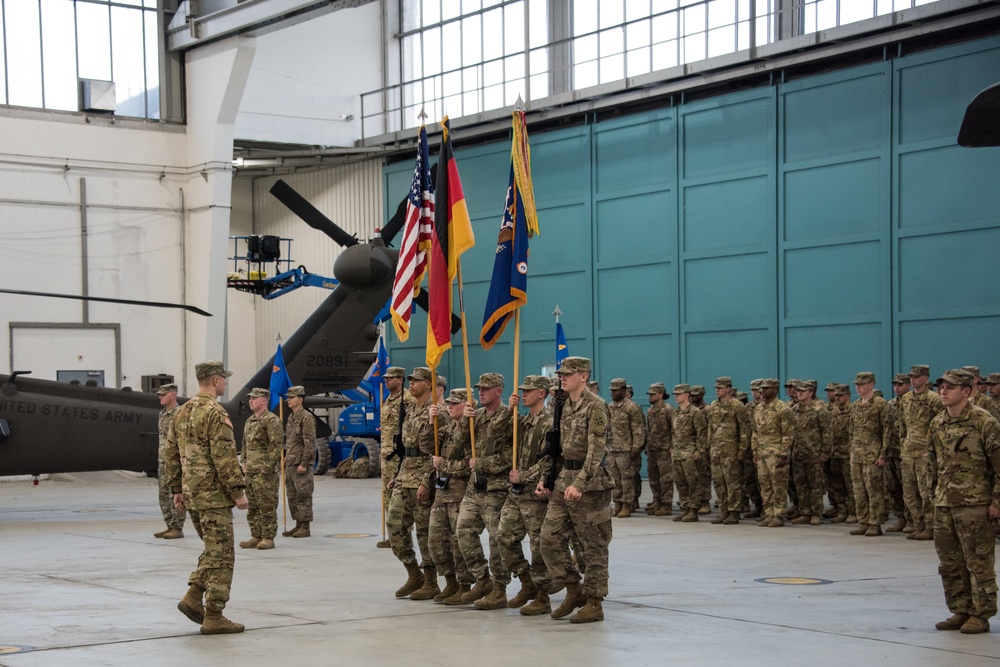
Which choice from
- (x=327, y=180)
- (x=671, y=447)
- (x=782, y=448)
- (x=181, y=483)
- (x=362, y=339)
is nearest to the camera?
(x=181, y=483)

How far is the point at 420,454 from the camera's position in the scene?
30.6 feet

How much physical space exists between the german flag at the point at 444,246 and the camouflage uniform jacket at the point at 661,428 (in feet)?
24.3

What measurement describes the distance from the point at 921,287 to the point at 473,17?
42.0 feet

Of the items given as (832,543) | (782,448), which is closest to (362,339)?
(782,448)

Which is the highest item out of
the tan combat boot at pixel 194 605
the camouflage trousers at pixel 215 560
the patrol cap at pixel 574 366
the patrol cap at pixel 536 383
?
the patrol cap at pixel 574 366

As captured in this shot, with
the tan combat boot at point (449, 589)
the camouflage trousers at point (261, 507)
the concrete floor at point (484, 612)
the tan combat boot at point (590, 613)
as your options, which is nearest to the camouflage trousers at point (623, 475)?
the concrete floor at point (484, 612)

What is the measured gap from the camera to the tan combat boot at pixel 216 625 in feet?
25.5

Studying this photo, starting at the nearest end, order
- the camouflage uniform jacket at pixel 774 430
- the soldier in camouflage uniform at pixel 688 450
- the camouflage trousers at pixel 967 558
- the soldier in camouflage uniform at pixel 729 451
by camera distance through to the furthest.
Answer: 1. the camouflage trousers at pixel 967 558
2. the camouflage uniform jacket at pixel 774 430
3. the soldier in camouflage uniform at pixel 729 451
4. the soldier in camouflage uniform at pixel 688 450

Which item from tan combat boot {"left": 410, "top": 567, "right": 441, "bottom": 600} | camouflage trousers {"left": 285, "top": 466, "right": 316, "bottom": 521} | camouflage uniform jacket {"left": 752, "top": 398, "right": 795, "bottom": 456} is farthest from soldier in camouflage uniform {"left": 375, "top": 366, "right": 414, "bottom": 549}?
camouflage uniform jacket {"left": 752, "top": 398, "right": 795, "bottom": 456}

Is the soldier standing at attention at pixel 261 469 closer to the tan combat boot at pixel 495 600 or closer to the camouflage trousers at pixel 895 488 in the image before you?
the tan combat boot at pixel 495 600

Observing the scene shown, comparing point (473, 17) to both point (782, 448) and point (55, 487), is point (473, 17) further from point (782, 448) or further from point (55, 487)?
point (782, 448)

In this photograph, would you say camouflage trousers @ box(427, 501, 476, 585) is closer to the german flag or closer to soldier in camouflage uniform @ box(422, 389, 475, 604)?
soldier in camouflage uniform @ box(422, 389, 475, 604)

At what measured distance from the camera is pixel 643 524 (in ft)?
49.9

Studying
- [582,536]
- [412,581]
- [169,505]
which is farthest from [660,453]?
[582,536]
